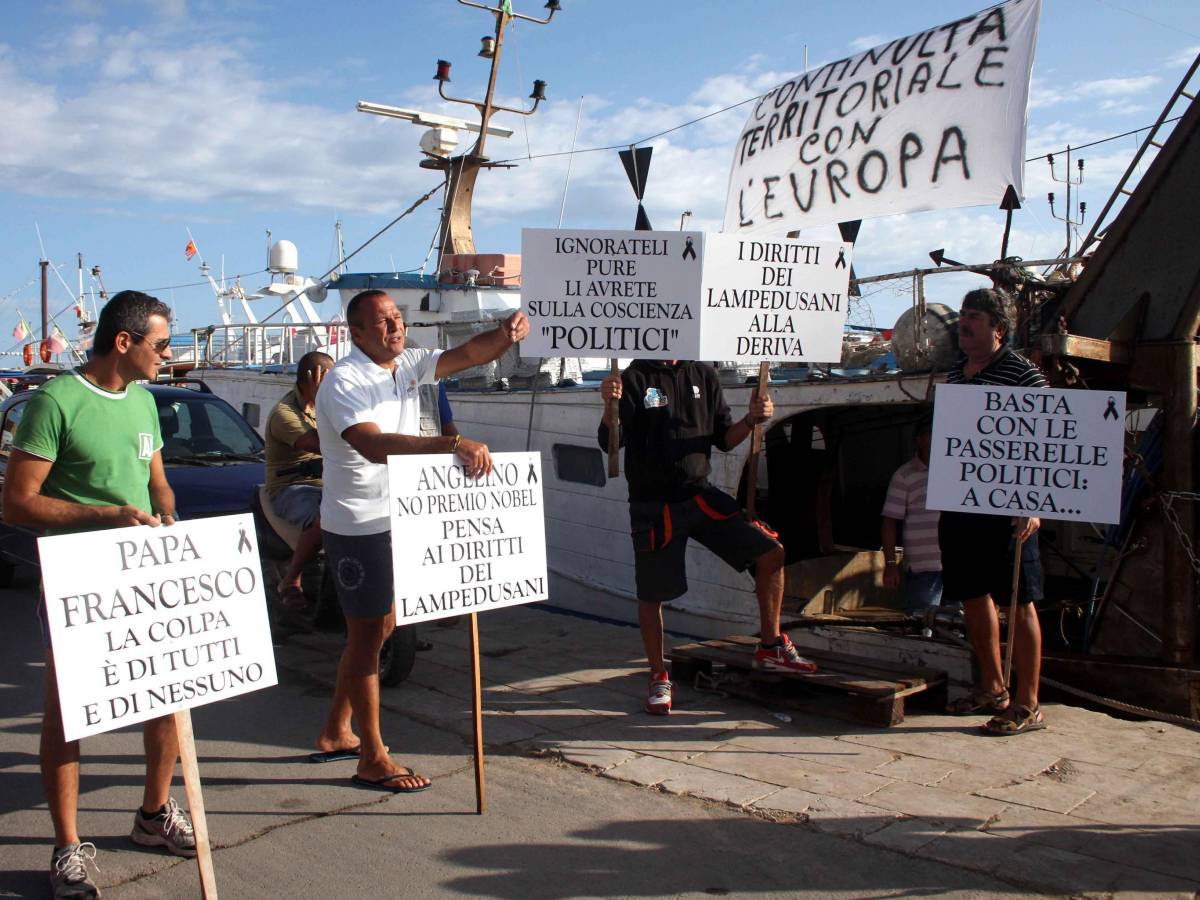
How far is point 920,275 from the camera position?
705cm

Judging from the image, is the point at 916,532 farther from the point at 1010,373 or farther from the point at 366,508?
the point at 366,508

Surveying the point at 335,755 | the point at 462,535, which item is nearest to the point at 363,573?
the point at 462,535

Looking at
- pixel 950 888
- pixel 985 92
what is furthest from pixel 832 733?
pixel 985 92

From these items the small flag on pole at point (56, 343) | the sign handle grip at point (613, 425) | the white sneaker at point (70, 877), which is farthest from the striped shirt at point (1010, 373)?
the small flag on pole at point (56, 343)

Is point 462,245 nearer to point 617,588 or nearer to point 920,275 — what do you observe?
point 617,588

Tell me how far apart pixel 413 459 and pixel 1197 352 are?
4.50m

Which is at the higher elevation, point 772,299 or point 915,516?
point 772,299

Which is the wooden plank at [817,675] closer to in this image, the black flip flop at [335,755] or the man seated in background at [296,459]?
the black flip flop at [335,755]

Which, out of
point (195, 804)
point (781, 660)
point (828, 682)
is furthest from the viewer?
point (781, 660)

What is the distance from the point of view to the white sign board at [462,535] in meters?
4.37

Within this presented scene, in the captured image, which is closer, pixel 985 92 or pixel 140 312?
pixel 140 312

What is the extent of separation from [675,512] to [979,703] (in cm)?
198

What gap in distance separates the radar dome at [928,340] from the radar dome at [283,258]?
60.9ft

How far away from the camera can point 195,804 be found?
3.46 metres
